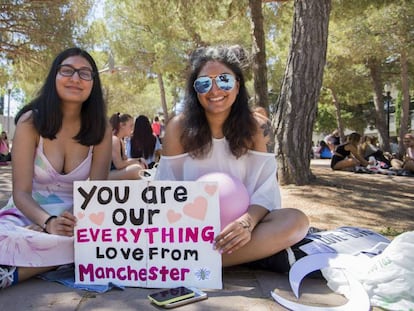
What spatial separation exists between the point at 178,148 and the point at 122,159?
335 centimetres

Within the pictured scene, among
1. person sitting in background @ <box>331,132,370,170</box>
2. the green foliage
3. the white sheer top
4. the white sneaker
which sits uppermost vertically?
the green foliage

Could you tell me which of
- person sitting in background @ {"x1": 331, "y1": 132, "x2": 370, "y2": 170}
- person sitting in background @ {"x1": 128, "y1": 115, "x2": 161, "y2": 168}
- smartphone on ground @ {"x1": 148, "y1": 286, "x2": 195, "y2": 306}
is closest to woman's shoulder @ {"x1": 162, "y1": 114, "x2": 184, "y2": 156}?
smartphone on ground @ {"x1": 148, "y1": 286, "x2": 195, "y2": 306}

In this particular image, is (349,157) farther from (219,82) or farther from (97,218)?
(97,218)

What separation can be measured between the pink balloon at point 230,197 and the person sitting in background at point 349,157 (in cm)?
782

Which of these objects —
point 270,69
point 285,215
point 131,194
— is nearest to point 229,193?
point 285,215

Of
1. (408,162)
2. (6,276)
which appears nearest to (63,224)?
(6,276)

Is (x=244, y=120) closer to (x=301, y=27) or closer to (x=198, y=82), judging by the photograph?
(x=198, y=82)

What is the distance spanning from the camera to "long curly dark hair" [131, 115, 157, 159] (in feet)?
23.6

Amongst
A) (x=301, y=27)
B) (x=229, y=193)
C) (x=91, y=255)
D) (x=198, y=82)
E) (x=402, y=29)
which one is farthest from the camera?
(x=402, y=29)

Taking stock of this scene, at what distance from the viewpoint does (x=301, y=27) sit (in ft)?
19.3

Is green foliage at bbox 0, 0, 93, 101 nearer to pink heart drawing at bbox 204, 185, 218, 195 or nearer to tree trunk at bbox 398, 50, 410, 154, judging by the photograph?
pink heart drawing at bbox 204, 185, 218, 195

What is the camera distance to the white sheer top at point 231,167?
2764 millimetres

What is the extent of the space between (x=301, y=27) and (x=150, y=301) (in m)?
4.82

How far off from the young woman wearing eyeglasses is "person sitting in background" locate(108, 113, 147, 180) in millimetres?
1365
